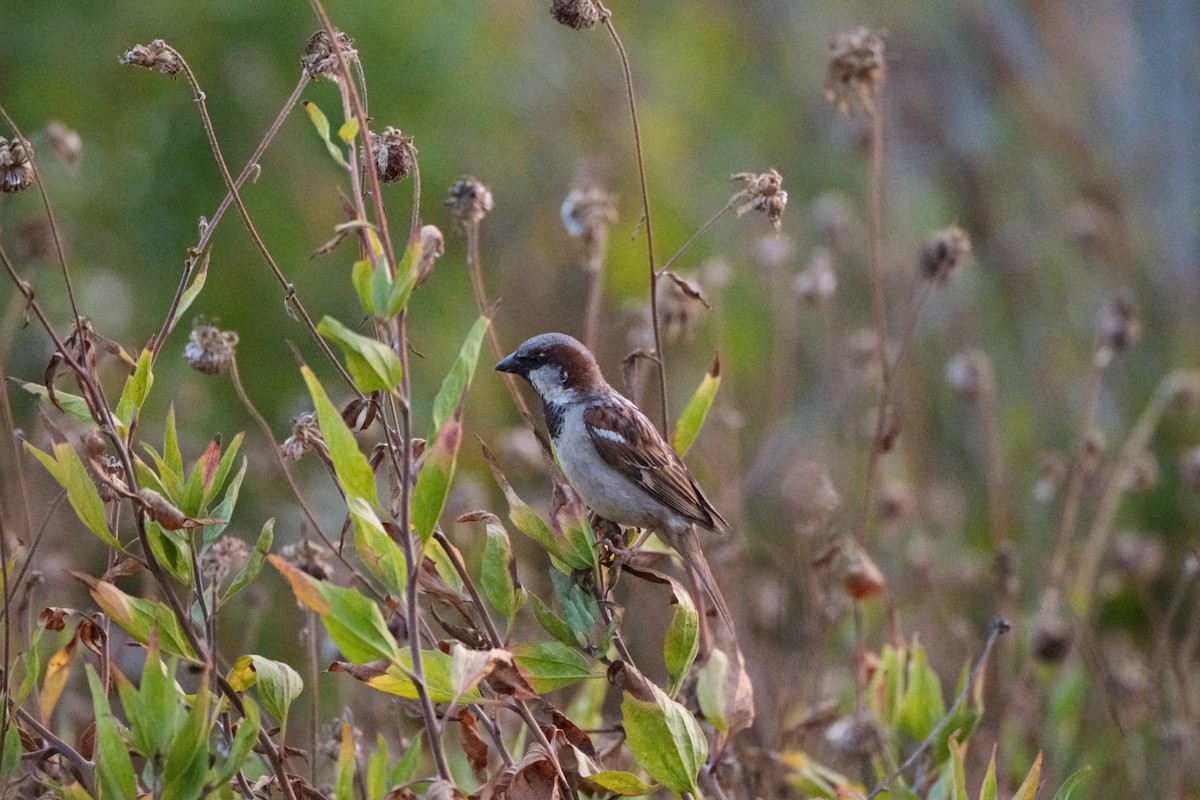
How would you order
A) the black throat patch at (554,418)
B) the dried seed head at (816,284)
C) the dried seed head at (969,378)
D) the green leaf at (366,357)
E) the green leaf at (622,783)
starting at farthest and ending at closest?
the dried seed head at (969,378)
the dried seed head at (816,284)
the black throat patch at (554,418)
the green leaf at (622,783)
the green leaf at (366,357)

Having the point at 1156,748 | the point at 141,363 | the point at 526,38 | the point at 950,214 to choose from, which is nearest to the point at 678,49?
the point at 526,38

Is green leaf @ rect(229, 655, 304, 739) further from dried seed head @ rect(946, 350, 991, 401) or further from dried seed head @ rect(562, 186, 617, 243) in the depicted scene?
dried seed head @ rect(946, 350, 991, 401)

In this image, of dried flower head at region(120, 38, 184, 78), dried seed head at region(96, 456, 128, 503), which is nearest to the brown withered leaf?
dried seed head at region(96, 456, 128, 503)

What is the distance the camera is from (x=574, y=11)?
2096 mm

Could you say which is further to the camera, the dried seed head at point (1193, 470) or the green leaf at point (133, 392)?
the dried seed head at point (1193, 470)

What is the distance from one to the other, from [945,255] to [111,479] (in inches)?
Answer: 80.8

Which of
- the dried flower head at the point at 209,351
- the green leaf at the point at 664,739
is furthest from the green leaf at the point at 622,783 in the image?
the dried flower head at the point at 209,351

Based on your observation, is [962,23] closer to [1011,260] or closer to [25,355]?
[1011,260]

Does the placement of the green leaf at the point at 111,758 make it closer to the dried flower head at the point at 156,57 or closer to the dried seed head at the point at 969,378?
the dried flower head at the point at 156,57

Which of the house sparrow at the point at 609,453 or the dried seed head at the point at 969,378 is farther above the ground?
the house sparrow at the point at 609,453

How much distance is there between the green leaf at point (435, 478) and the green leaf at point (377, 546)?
40mm

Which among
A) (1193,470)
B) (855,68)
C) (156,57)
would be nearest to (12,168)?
(156,57)

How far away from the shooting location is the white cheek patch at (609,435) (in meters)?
2.81

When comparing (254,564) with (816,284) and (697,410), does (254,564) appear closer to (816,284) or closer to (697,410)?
(697,410)
